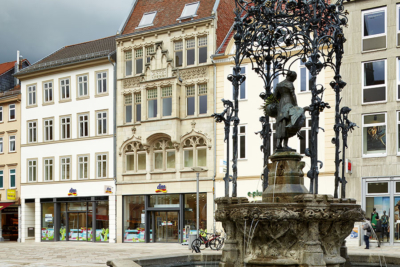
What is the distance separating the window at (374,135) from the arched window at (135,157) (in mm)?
14712

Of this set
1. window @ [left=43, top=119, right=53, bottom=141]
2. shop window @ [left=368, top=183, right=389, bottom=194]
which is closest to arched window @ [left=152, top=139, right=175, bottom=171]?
window @ [left=43, top=119, right=53, bottom=141]

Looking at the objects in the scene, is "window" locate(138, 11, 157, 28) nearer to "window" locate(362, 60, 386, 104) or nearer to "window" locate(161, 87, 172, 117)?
"window" locate(161, 87, 172, 117)

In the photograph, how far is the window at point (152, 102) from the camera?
39500 mm

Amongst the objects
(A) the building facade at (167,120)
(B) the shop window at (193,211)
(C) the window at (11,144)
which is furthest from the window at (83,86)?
(B) the shop window at (193,211)

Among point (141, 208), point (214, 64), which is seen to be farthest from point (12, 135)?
point (214, 64)

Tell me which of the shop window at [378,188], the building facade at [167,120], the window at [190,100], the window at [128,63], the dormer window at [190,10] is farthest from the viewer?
the window at [128,63]

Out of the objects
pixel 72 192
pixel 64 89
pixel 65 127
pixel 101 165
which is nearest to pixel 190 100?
pixel 101 165

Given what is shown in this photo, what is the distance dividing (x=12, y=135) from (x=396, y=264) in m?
37.0

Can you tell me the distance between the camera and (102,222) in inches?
1641

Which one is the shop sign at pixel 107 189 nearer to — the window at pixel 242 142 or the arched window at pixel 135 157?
the arched window at pixel 135 157

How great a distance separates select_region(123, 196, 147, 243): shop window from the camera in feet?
131

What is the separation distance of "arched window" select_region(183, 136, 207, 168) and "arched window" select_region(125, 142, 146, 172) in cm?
332

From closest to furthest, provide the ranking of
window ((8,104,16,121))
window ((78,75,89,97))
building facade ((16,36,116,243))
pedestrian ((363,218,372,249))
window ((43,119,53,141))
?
1. pedestrian ((363,218,372,249))
2. building facade ((16,36,116,243))
3. window ((78,75,89,97))
4. window ((43,119,53,141))
5. window ((8,104,16,121))

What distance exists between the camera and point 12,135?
4672cm
